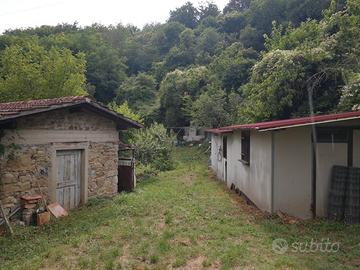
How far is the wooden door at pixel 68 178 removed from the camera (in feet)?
30.7

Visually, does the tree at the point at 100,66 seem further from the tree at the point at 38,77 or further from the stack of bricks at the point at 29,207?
the stack of bricks at the point at 29,207

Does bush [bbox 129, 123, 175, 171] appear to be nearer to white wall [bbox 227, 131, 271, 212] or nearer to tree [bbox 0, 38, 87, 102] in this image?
tree [bbox 0, 38, 87, 102]

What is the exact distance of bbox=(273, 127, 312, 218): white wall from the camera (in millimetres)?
7957

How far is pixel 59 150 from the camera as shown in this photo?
30.5ft

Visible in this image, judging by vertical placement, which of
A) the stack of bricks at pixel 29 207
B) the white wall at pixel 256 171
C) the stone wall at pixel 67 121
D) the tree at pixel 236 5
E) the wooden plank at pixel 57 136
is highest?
the tree at pixel 236 5

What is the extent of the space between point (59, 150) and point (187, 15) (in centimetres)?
6927

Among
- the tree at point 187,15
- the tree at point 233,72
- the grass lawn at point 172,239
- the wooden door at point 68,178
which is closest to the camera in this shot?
the grass lawn at point 172,239

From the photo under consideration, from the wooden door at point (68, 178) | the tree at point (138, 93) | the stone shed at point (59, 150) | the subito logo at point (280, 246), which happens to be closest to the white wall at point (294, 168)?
the subito logo at point (280, 246)

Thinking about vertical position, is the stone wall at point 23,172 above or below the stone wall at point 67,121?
below

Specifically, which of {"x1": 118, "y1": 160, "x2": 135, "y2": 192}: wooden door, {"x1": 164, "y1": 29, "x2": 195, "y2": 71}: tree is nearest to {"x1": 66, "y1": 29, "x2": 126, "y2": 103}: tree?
{"x1": 164, "y1": 29, "x2": 195, "y2": 71}: tree

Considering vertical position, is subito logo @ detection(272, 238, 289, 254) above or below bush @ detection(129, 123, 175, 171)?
below

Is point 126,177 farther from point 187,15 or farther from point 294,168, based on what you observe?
point 187,15

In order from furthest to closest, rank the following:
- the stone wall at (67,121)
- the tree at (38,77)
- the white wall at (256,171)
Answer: the tree at (38,77), the stone wall at (67,121), the white wall at (256,171)

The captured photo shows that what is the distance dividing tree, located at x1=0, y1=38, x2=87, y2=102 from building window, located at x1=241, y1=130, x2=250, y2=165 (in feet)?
49.4
